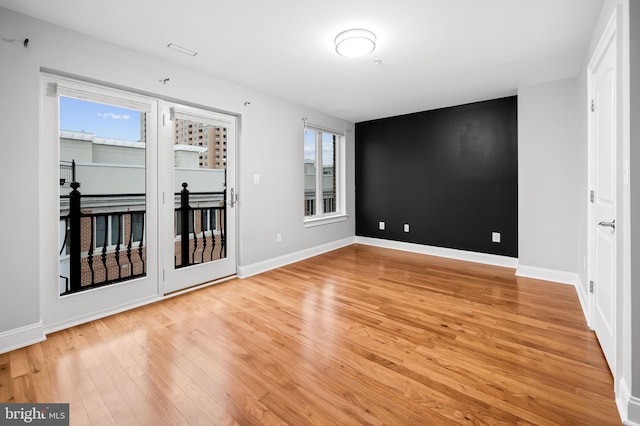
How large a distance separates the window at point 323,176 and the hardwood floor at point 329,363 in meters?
2.34

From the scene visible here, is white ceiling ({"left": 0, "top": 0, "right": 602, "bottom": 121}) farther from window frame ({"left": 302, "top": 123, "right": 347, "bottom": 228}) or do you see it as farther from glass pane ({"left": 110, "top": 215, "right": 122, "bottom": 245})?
glass pane ({"left": 110, "top": 215, "right": 122, "bottom": 245})

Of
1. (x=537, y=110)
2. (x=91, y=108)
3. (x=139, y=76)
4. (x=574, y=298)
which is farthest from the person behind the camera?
(x=537, y=110)

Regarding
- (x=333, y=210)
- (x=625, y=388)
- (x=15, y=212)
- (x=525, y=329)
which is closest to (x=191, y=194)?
(x=15, y=212)

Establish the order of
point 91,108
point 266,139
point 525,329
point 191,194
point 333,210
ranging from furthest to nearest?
point 333,210
point 266,139
point 191,194
point 91,108
point 525,329

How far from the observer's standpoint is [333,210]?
5902mm

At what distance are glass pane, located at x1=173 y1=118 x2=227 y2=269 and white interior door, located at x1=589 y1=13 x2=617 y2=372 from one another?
3.59m

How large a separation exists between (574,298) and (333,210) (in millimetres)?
3810

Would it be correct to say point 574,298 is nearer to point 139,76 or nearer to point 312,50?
point 312,50

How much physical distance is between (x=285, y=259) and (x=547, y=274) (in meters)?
3.50

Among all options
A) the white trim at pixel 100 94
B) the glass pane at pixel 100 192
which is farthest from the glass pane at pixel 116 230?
the white trim at pixel 100 94

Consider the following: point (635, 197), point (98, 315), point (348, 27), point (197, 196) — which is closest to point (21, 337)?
point (98, 315)

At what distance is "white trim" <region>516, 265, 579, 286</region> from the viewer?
11.7 feet

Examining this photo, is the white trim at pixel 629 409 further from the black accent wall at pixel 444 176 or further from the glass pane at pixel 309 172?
the glass pane at pixel 309 172

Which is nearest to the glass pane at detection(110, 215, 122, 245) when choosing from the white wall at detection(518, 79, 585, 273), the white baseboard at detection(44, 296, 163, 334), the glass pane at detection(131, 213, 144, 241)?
the glass pane at detection(131, 213, 144, 241)
